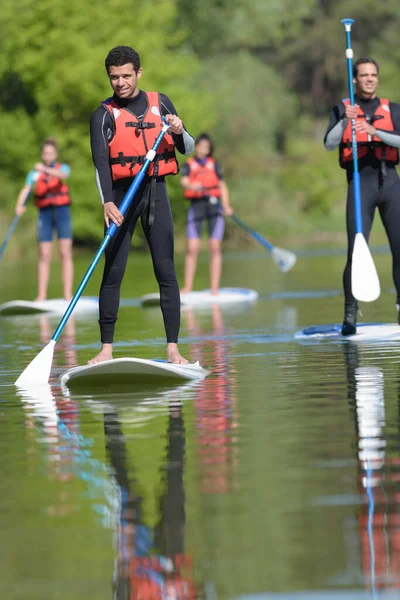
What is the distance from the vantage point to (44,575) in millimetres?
3816

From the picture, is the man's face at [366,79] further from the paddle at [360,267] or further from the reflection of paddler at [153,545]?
the reflection of paddler at [153,545]

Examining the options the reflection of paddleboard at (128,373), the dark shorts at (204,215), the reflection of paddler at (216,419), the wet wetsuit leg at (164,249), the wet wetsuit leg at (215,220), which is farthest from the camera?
the dark shorts at (204,215)

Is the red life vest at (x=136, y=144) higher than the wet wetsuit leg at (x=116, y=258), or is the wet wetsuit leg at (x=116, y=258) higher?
the red life vest at (x=136, y=144)

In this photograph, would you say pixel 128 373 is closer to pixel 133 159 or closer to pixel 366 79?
pixel 133 159

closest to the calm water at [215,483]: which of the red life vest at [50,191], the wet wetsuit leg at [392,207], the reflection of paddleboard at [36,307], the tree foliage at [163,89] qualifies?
the wet wetsuit leg at [392,207]

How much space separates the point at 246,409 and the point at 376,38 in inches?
2173

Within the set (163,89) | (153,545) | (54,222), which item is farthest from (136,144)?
(163,89)

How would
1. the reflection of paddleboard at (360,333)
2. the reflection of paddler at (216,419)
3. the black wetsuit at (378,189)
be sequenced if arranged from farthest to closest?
the reflection of paddleboard at (360,333) → the black wetsuit at (378,189) → the reflection of paddler at (216,419)

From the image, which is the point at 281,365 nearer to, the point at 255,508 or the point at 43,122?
the point at 255,508

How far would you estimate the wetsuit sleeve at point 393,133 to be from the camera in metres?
9.48

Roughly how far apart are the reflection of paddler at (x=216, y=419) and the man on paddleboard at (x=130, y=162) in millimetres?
731

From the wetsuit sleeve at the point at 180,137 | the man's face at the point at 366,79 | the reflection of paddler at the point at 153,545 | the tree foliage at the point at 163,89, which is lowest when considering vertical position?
the reflection of paddler at the point at 153,545

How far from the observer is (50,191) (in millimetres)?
15023

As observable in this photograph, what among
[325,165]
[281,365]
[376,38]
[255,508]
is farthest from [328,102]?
[255,508]
